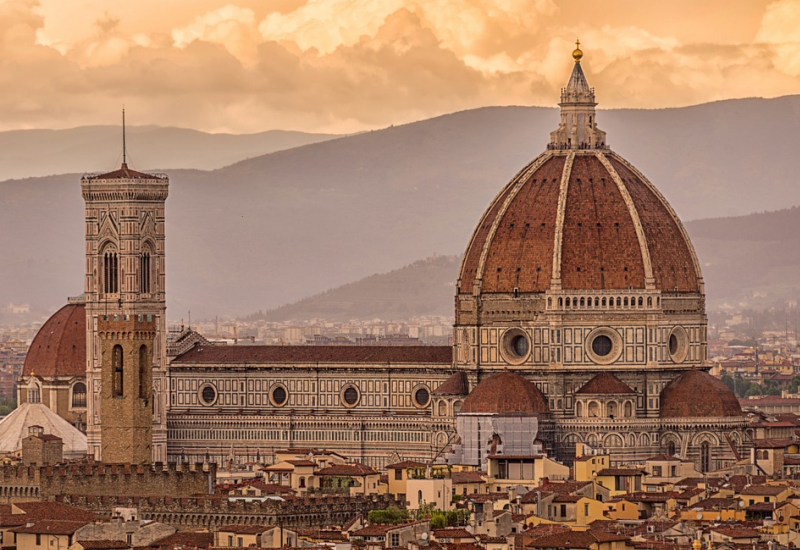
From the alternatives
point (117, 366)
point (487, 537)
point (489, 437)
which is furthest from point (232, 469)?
point (487, 537)

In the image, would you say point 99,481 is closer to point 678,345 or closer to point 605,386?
point 605,386

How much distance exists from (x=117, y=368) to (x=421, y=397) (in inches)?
1422

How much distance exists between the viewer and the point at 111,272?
154 meters

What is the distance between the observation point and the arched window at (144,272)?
153 m

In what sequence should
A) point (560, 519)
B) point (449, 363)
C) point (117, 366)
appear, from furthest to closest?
1. point (449, 363)
2. point (117, 366)
3. point (560, 519)

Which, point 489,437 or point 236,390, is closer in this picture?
point 489,437

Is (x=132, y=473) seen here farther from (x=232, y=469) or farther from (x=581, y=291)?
(x=581, y=291)

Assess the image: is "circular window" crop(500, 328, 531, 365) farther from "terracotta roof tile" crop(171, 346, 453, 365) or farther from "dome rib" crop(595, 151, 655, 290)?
"dome rib" crop(595, 151, 655, 290)

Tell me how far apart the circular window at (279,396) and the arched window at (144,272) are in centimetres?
823

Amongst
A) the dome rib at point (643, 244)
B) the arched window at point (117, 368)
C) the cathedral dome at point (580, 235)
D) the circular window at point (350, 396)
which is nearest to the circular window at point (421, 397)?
the circular window at point (350, 396)

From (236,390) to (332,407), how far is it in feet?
17.7

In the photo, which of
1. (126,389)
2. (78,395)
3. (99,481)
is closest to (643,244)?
(126,389)

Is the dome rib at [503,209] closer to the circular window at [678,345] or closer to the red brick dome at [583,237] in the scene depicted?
the red brick dome at [583,237]

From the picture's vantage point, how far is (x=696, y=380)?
138 meters
